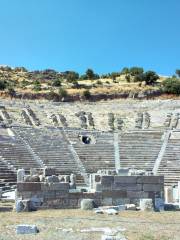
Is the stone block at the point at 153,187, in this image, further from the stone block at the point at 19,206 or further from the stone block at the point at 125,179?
the stone block at the point at 19,206

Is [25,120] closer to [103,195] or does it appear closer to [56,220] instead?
[103,195]

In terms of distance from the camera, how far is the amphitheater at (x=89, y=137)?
110 feet

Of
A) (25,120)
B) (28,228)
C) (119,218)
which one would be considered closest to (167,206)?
(119,218)

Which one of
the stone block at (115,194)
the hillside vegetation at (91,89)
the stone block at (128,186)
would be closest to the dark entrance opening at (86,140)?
the hillside vegetation at (91,89)

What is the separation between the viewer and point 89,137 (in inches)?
1597

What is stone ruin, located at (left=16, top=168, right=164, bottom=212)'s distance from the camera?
59.0ft

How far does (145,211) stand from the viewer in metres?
17.5

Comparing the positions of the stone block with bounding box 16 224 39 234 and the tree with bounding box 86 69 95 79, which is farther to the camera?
the tree with bounding box 86 69 95 79

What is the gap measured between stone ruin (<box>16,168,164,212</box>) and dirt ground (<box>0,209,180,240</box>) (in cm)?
99

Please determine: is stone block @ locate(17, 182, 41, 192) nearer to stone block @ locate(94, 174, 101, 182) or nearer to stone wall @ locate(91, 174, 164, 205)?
stone wall @ locate(91, 174, 164, 205)

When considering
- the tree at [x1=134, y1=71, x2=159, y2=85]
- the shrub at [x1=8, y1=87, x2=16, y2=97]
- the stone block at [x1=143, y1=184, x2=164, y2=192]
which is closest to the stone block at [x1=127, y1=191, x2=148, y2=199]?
the stone block at [x1=143, y1=184, x2=164, y2=192]

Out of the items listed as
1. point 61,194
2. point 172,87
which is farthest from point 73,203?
point 172,87

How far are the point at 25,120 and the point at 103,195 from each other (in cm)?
2742

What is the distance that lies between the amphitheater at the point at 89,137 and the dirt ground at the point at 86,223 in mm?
13114
